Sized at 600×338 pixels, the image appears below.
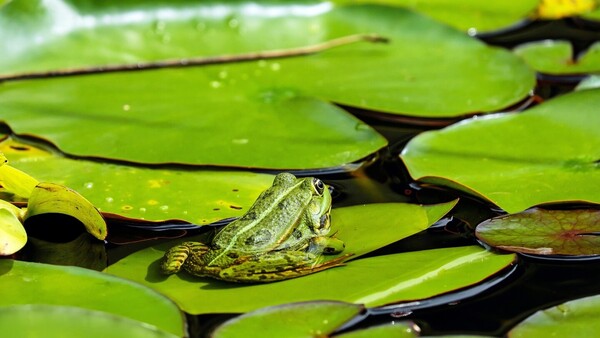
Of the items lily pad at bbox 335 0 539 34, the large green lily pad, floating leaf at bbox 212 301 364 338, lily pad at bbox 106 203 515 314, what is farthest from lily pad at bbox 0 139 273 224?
lily pad at bbox 335 0 539 34

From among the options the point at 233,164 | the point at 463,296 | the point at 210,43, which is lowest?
the point at 463,296

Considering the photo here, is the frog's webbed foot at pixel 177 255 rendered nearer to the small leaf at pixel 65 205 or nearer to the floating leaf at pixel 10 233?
the small leaf at pixel 65 205

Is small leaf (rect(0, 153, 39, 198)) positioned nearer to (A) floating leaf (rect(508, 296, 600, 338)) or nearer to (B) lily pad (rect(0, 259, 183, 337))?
(B) lily pad (rect(0, 259, 183, 337))

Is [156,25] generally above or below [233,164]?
above

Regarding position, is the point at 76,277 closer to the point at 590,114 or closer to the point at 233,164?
the point at 233,164

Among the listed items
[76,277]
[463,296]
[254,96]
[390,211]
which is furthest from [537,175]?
[76,277]
